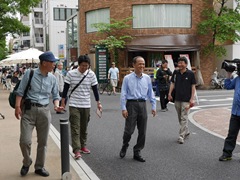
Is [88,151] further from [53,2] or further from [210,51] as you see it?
[53,2]

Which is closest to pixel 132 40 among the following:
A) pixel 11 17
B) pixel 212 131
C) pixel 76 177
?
pixel 11 17

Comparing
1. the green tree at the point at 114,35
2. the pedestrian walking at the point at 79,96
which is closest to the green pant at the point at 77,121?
the pedestrian walking at the point at 79,96

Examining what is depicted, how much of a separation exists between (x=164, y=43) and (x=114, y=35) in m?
3.59

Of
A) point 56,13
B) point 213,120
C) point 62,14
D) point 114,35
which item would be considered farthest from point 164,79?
point 62,14

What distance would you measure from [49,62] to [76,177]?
1782mm

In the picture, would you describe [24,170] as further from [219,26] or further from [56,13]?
[56,13]

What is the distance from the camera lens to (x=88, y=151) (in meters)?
6.91

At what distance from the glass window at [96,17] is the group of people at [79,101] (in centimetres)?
1908

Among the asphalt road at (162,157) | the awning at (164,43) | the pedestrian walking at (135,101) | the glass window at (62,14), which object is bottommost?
the asphalt road at (162,157)

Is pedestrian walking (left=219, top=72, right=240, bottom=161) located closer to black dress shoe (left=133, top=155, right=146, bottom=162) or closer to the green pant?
black dress shoe (left=133, top=155, right=146, bottom=162)

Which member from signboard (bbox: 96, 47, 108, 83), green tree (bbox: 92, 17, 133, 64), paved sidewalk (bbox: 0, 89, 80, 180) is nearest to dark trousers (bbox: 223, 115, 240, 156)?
paved sidewalk (bbox: 0, 89, 80, 180)

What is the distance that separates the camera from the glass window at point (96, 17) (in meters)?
26.5

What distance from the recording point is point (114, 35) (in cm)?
2503

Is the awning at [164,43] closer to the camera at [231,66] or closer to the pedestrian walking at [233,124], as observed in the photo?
the pedestrian walking at [233,124]
